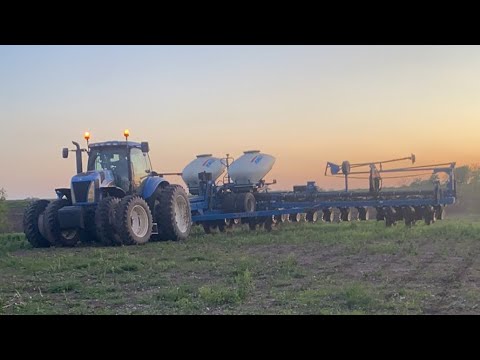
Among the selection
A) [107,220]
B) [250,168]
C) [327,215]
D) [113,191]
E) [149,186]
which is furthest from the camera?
[250,168]

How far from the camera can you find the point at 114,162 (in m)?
14.0

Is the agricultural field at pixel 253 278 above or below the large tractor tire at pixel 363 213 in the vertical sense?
below

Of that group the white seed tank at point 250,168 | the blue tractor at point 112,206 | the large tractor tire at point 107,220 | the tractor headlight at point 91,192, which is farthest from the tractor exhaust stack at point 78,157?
the white seed tank at point 250,168

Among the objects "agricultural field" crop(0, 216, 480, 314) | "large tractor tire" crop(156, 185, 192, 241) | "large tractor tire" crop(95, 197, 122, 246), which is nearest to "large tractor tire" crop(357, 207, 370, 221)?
"agricultural field" crop(0, 216, 480, 314)

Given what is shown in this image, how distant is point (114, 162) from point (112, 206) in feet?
5.40

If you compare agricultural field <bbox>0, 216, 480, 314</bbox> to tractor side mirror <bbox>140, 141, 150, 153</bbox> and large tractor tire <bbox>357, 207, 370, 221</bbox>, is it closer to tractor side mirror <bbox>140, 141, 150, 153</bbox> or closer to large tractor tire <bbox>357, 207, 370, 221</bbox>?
tractor side mirror <bbox>140, 141, 150, 153</bbox>

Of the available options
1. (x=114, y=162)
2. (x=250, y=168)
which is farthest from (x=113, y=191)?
(x=250, y=168)

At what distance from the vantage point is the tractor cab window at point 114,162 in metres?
13.9

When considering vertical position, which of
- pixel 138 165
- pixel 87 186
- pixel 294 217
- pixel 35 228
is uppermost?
pixel 138 165

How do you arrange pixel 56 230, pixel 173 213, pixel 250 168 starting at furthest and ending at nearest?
pixel 250 168 → pixel 173 213 → pixel 56 230

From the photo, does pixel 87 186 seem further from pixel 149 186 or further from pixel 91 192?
pixel 149 186

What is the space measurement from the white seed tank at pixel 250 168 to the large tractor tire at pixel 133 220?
6.89 m

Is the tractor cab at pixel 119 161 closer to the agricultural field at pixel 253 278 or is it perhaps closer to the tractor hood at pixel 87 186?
the tractor hood at pixel 87 186

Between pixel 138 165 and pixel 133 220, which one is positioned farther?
pixel 138 165
